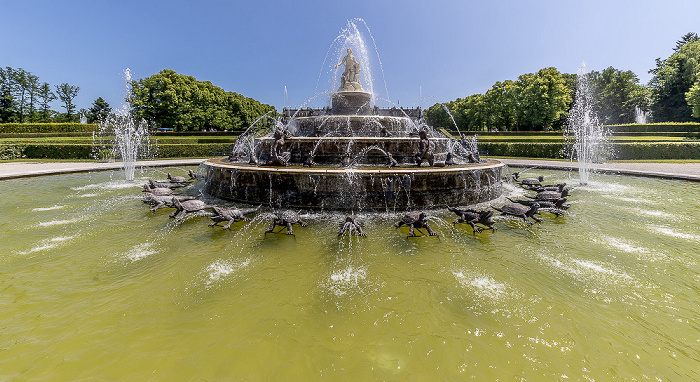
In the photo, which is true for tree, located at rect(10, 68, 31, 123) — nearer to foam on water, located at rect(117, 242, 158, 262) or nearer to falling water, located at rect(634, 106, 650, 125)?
foam on water, located at rect(117, 242, 158, 262)

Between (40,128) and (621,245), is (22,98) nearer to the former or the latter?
(40,128)

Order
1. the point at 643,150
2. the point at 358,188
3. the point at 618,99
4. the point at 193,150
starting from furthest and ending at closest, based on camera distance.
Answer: the point at 618,99 → the point at 193,150 → the point at 643,150 → the point at 358,188

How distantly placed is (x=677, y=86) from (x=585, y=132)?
195ft

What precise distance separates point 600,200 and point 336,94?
19787 mm

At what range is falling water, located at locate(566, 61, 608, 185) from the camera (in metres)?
21.2

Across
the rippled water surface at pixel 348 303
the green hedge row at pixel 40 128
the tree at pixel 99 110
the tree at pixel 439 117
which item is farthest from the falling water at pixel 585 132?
the tree at pixel 99 110

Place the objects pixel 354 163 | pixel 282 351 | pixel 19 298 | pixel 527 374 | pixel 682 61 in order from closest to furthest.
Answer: pixel 527 374, pixel 282 351, pixel 19 298, pixel 354 163, pixel 682 61

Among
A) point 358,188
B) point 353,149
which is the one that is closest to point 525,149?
point 353,149

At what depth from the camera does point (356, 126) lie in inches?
699

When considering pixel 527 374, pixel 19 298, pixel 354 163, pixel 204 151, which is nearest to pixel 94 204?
pixel 19 298

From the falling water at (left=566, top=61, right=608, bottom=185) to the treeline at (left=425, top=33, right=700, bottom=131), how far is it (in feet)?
5.67

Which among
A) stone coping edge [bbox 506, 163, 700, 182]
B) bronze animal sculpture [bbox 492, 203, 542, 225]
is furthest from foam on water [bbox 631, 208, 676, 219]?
stone coping edge [bbox 506, 163, 700, 182]

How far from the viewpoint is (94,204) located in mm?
10914

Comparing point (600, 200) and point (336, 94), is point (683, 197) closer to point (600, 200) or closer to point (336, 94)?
point (600, 200)
